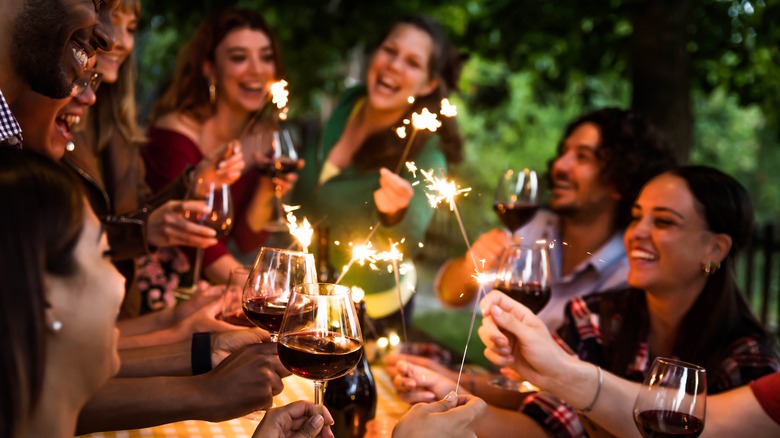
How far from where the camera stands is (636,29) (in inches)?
162

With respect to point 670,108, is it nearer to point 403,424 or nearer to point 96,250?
point 403,424

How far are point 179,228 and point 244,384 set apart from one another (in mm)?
1097

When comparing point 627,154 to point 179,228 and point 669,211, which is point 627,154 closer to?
point 669,211

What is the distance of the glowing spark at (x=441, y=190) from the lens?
1.80 m

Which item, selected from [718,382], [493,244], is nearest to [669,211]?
[718,382]

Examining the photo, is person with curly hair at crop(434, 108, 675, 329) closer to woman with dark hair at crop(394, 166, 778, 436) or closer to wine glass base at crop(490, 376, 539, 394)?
woman with dark hair at crop(394, 166, 778, 436)

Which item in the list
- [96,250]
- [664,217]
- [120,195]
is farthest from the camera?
[120,195]

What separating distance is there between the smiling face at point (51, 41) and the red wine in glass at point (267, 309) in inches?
31.3

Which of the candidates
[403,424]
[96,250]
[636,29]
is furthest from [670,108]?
[96,250]

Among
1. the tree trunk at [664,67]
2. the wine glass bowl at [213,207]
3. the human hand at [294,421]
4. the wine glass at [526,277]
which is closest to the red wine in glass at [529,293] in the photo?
the wine glass at [526,277]

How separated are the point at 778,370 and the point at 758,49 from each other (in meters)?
2.60

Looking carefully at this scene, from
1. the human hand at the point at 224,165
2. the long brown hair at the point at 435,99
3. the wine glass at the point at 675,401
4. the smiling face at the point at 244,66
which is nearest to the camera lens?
the wine glass at the point at 675,401

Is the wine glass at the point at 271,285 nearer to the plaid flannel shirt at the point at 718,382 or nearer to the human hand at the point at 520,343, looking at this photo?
the human hand at the point at 520,343

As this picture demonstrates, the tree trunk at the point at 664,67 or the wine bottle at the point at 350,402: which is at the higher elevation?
the tree trunk at the point at 664,67
